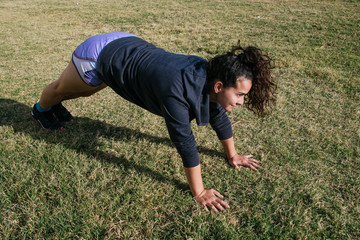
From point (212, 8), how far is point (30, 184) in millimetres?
10551

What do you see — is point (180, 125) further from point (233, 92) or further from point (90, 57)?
point (90, 57)

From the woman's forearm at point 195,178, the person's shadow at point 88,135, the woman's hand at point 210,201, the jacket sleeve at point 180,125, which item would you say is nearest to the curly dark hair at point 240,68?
the jacket sleeve at point 180,125

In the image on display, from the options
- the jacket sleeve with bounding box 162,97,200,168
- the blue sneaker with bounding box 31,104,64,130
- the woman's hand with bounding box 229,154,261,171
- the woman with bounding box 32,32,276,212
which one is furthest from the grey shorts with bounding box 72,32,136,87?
the woman's hand with bounding box 229,154,261,171

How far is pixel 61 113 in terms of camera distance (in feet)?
10.3

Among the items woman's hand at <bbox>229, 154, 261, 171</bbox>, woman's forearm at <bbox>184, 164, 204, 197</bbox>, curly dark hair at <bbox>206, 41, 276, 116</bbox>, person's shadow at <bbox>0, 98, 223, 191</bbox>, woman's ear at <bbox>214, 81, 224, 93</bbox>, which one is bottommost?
person's shadow at <bbox>0, 98, 223, 191</bbox>

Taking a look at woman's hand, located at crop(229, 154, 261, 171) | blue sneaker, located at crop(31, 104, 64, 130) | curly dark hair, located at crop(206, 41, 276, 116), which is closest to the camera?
curly dark hair, located at crop(206, 41, 276, 116)

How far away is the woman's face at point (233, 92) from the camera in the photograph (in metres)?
1.71

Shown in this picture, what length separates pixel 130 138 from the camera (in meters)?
2.97

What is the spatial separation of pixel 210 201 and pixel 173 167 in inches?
22.2

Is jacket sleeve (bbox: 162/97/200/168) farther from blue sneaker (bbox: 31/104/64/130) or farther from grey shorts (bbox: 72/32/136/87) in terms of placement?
blue sneaker (bbox: 31/104/64/130)

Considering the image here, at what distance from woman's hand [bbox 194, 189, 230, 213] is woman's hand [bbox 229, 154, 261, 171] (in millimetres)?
448

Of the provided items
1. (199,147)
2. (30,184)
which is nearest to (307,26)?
(199,147)

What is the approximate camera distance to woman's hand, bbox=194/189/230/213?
6.73 feet

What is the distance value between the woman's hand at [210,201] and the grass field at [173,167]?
0.20ft
